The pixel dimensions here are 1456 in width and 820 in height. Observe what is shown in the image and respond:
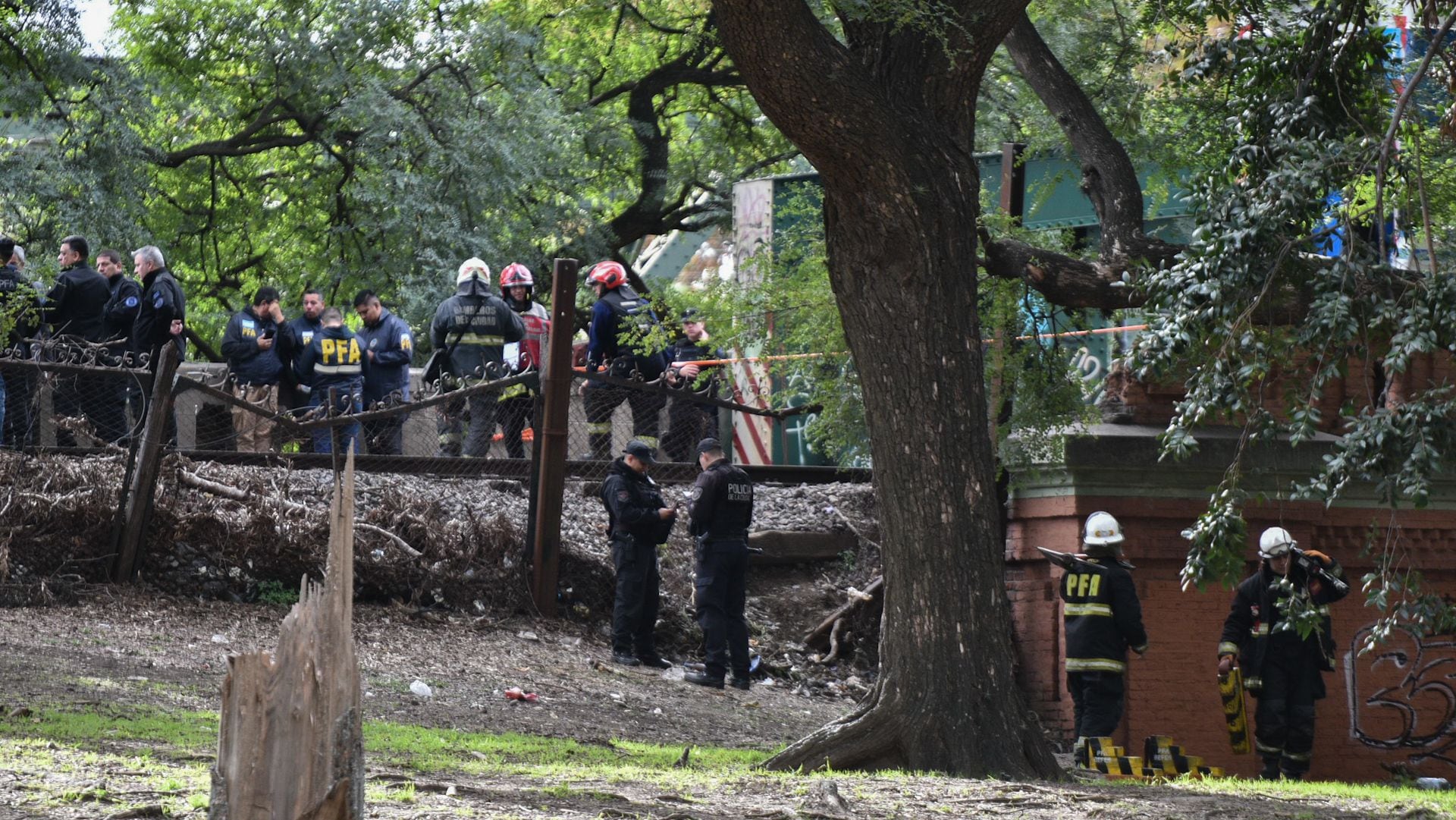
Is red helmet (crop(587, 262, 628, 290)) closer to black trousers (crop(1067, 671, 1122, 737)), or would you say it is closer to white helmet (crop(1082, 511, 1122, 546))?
white helmet (crop(1082, 511, 1122, 546))

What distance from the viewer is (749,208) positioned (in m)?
18.7

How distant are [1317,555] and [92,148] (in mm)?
12788

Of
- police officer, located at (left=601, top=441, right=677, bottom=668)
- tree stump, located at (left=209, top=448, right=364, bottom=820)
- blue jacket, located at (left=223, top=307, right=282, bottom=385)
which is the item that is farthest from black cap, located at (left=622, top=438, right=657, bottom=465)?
tree stump, located at (left=209, top=448, right=364, bottom=820)

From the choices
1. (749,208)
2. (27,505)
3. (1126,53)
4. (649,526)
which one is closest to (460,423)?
(649,526)

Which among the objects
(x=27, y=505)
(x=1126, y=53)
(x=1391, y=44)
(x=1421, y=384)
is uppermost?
(x=1126, y=53)

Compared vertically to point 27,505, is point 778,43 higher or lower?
higher

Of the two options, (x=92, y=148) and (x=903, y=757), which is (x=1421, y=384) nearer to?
(x=903, y=757)

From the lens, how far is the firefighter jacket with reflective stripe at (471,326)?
15.0m

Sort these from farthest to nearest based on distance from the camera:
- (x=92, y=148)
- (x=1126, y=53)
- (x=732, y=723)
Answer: (x=92, y=148)
(x=1126, y=53)
(x=732, y=723)

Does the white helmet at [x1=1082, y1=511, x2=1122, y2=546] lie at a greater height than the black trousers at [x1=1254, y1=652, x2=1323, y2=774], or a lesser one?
greater

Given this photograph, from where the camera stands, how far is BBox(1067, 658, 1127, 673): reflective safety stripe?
1136cm

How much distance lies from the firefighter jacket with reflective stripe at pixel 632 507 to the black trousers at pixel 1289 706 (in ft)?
14.7

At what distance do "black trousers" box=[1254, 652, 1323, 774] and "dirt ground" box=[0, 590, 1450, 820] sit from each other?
9.30 feet

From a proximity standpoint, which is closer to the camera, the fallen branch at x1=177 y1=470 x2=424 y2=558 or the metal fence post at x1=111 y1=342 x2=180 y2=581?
the metal fence post at x1=111 y1=342 x2=180 y2=581
